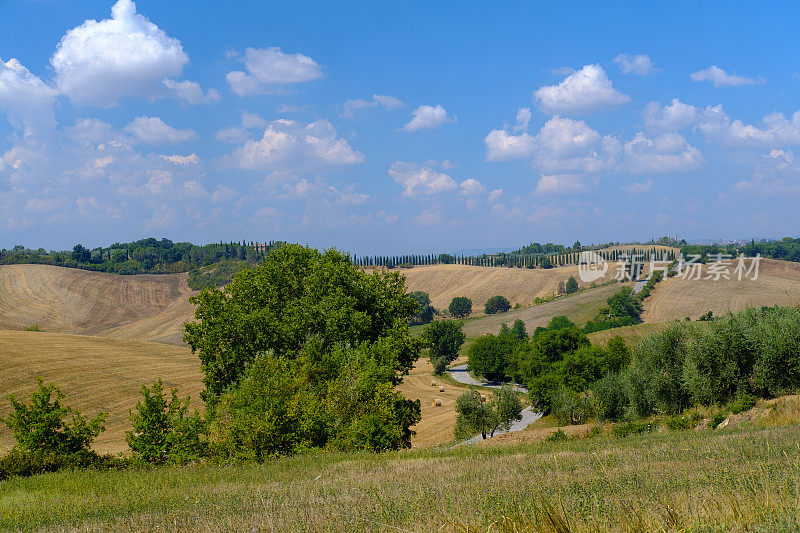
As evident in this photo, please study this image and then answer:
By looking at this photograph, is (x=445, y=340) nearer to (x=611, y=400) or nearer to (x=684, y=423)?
(x=611, y=400)

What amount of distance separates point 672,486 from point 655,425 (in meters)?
31.1

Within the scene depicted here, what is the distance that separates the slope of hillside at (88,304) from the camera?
147 metres

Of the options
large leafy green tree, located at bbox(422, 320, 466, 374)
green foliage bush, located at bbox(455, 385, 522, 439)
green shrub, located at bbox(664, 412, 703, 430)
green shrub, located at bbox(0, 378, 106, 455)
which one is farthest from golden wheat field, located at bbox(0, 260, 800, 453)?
green shrub, located at bbox(0, 378, 106, 455)

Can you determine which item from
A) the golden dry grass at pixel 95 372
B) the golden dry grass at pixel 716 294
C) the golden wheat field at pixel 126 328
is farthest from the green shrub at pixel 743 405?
the golden dry grass at pixel 716 294

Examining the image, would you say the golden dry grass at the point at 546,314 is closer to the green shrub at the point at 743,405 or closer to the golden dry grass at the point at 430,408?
the golden dry grass at the point at 430,408

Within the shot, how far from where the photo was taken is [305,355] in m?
31.6

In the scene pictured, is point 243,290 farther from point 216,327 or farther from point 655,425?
point 655,425

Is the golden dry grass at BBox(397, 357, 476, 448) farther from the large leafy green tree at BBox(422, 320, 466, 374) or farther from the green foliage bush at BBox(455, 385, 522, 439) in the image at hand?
the large leafy green tree at BBox(422, 320, 466, 374)

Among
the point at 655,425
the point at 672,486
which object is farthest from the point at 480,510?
the point at 655,425

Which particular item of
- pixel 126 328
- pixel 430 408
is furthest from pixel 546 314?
pixel 126 328

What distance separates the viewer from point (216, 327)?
3381 cm

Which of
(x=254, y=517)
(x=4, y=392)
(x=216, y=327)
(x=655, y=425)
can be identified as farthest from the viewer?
(x=4, y=392)

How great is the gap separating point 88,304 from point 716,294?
185 metres

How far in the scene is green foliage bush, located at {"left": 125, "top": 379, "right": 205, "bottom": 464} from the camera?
27.3 metres
